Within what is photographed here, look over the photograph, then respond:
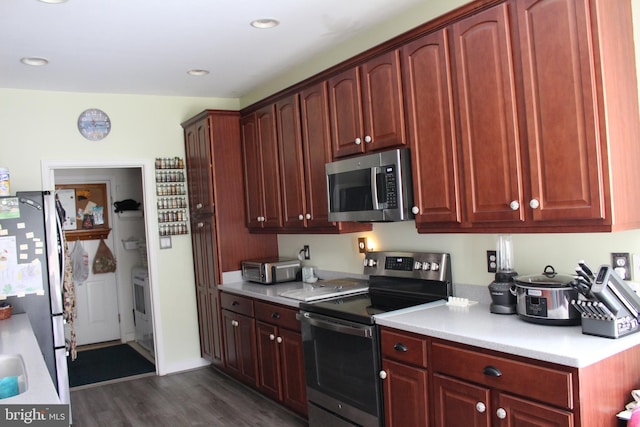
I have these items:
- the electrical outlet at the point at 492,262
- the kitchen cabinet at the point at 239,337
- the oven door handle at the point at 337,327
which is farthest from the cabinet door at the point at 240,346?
the electrical outlet at the point at 492,262

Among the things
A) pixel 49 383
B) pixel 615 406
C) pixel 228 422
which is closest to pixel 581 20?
pixel 615 406

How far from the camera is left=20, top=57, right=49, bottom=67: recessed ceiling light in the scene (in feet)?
11.6

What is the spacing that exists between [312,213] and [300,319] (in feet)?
2.69

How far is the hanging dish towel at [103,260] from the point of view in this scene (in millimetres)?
6289

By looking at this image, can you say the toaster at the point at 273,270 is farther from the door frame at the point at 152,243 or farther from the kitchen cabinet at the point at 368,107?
the kitchen cabinet at the point at 368,107

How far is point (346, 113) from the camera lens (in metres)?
3.29

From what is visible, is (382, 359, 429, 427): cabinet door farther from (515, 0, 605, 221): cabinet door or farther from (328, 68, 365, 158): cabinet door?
(328, 68, 365, 158): cabinet door

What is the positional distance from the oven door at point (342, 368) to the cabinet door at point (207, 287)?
1.60 metres

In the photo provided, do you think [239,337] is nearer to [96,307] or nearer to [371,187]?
[371,187]

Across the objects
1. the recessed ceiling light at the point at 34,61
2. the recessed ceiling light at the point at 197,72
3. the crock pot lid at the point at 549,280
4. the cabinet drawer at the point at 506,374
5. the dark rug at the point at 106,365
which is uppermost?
the recessed ceiling light at the point at 197,72

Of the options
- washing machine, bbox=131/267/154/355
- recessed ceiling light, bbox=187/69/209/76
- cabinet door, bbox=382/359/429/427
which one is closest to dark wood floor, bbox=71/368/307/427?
washing machine, bbox=131/267/154/355

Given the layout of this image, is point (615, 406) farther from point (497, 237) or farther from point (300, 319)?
point (300, 319)

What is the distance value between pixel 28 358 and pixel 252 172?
253 cm

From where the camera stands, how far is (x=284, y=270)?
4.34m
